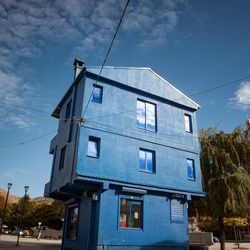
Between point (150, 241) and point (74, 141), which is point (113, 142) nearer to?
point (74, 141)

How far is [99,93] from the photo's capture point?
19.6m

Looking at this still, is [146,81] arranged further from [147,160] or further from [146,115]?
[147,160]

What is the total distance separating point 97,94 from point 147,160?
5744mm

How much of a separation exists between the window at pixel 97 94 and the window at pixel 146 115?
319cm

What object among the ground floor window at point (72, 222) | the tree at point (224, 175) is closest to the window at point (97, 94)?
the ground floor window at point (72, 222)

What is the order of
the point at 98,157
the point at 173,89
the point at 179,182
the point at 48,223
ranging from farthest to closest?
the point at 48,223, the point at 173,89, the point at 179,182, the point at 98,157

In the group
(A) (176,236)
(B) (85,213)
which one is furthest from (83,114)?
(A) (176,236)

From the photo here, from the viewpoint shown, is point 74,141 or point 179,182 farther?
point 179,182

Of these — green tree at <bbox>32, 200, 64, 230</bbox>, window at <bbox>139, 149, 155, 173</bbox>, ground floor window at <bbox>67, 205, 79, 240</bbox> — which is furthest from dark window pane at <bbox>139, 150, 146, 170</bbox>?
green tree at <bbox>32, 200, 64, 230</bbox>

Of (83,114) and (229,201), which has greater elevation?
(83,114)

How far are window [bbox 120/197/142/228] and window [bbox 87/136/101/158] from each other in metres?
3.32

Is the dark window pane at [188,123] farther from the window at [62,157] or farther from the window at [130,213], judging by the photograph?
the window at [62,157]

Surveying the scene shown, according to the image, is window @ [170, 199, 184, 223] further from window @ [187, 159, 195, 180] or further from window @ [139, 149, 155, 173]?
window @ [139, 149, 155, 173]

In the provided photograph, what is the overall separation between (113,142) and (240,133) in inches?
497
